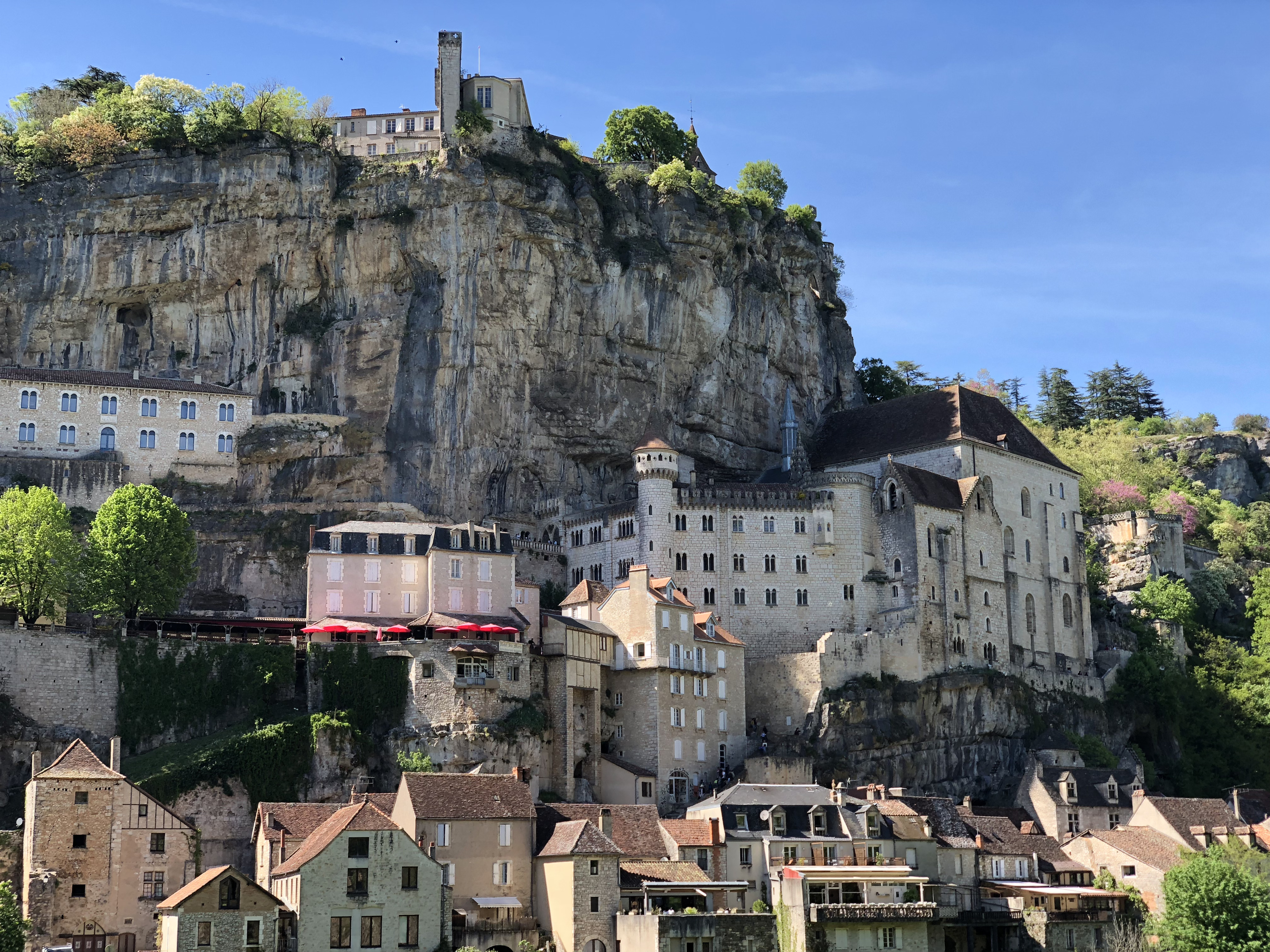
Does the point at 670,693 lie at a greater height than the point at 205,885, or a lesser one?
greater

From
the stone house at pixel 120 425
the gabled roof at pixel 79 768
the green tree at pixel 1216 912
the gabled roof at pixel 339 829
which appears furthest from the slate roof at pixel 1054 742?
the gabled roof at pixel 79 768

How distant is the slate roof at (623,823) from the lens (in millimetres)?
62094

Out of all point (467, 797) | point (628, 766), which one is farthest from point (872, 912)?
point (467, 797)

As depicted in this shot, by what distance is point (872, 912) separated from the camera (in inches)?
2435

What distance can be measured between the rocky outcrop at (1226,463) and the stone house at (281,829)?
8485 cm

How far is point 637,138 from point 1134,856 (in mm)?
52737

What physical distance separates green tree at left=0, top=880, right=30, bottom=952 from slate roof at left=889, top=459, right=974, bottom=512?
48523mm

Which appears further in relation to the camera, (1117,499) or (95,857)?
(1117,499)

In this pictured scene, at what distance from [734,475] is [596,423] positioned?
9.06 metres

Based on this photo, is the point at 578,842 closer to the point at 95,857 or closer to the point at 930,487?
the point at 95,857

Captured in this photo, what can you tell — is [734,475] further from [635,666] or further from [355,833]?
[355,833]

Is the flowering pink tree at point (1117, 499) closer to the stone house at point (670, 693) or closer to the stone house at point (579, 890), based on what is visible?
the stone house at point (670, 693)

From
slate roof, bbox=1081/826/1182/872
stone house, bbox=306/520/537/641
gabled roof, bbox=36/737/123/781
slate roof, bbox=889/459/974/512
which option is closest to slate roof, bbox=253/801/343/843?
gabled roof, bbox=36/737/123/781

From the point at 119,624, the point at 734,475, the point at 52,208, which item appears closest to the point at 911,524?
the point at 734,475
